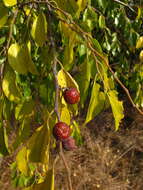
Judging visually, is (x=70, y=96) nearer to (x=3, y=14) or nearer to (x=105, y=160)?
(x=3, y=14)

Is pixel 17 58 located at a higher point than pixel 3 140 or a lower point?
higher

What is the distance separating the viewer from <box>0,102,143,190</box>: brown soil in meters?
3.60

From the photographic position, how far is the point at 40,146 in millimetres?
585

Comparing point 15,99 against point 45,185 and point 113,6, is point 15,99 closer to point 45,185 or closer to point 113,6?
point 45,185

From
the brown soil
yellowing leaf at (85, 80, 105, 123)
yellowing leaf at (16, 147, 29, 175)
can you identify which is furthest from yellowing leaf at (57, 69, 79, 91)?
the brown soil

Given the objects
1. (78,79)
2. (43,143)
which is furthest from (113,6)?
(43,143)

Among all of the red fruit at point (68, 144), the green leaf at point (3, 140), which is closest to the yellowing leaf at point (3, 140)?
the green leaf at point (3, 140)

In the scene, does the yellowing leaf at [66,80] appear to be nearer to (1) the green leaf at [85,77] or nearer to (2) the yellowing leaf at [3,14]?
(1) the green leaf at [85,77]

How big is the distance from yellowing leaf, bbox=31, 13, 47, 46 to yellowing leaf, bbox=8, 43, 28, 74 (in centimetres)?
6

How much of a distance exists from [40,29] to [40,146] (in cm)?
31

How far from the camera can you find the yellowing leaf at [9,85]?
0.74 m

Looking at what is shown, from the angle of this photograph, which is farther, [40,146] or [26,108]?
[26,108]

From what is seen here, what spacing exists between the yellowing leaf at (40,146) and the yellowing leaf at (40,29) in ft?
0.88

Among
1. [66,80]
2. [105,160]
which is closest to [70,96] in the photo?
[66,80]
